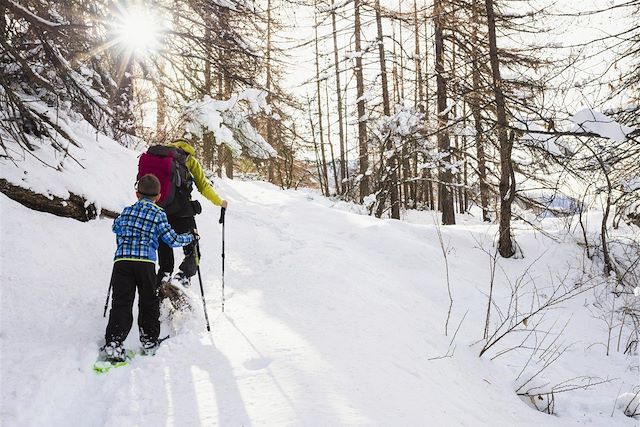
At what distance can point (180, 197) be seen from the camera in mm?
4605

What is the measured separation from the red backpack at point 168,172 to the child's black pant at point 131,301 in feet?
2.97

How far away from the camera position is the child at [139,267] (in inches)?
143

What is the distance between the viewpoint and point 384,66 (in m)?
15.0

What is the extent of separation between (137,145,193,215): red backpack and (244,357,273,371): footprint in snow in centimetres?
203

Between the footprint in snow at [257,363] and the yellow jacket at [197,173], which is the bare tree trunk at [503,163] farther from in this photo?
the footprint in snow at [257,363]

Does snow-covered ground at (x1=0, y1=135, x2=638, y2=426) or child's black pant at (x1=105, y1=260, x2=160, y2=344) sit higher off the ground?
child's black pant at (x1=105, y1=260, x2=160, y2=344)

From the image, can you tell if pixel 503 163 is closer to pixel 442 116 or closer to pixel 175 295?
pixel 442 116

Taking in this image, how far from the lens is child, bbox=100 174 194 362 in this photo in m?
3.62

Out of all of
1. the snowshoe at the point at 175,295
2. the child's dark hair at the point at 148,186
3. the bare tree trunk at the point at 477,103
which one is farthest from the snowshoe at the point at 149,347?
the bare tree trunk at the point at 477,103

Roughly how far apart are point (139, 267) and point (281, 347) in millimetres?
1501

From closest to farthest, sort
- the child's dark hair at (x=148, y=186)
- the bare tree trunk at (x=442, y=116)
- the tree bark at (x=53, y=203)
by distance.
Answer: the child's dark hair at (x=148, y=186) < the tree bark at (x=53, y=203) < the bare tree trunk at (x=442, y=116)

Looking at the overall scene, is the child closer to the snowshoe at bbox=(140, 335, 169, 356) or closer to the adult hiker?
the snowshoe at bbox=(140, 335, 169, 356)

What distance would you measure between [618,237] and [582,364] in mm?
4878

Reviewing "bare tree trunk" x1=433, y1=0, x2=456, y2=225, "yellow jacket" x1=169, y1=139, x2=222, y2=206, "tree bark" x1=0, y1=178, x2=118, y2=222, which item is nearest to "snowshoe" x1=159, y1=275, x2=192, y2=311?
"yellow jacket" x1=169, y1=139, x2=222, y2=206
